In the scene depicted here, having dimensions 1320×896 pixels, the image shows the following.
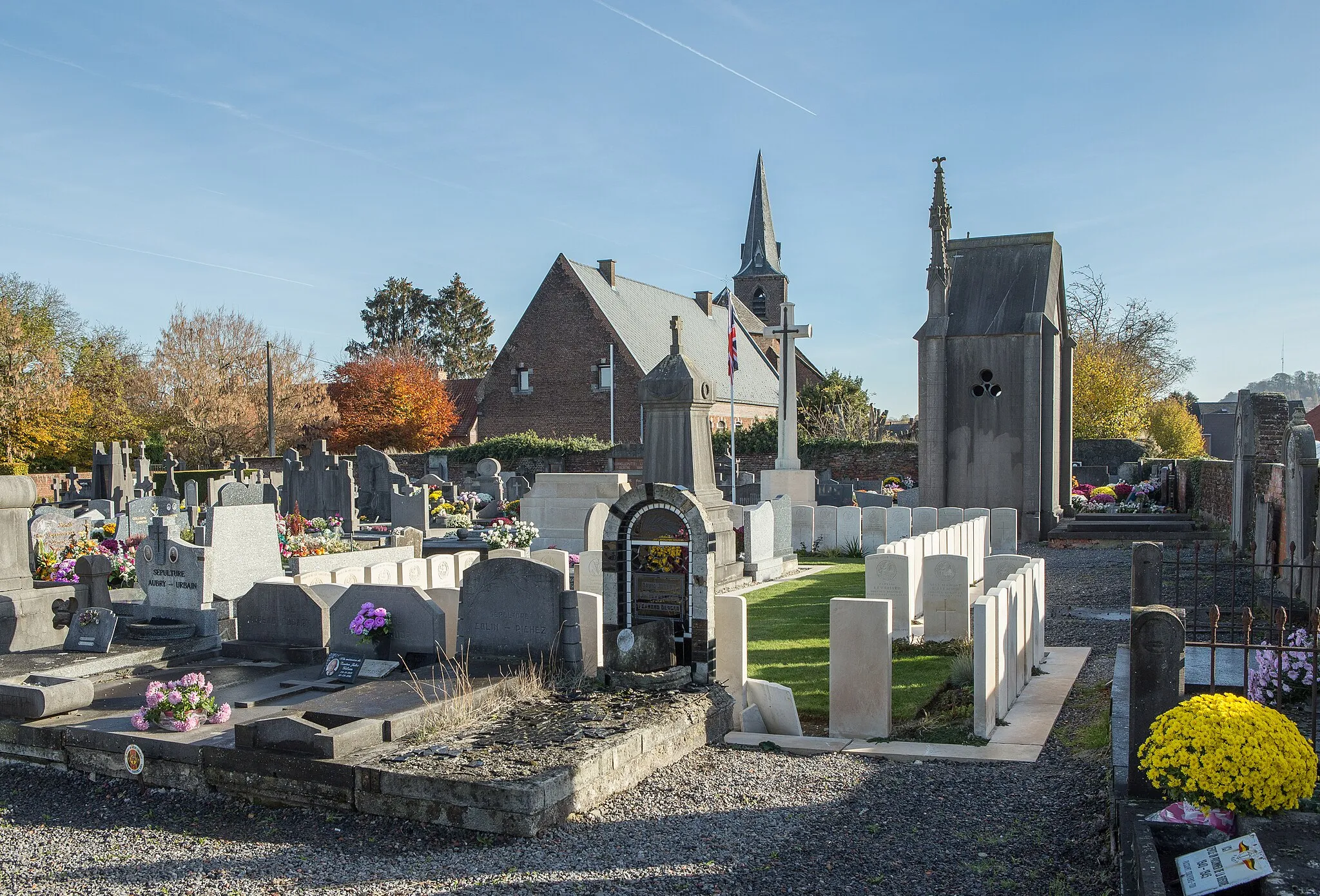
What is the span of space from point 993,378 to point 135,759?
20.2m

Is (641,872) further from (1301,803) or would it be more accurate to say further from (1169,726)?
(1301,803)

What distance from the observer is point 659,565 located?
834 centimetres

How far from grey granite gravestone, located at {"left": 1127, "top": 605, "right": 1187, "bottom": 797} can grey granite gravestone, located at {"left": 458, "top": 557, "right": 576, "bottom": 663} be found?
4.47 meters

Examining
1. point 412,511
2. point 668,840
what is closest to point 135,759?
point 668,840

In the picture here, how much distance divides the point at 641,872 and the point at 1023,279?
21488 millimetres

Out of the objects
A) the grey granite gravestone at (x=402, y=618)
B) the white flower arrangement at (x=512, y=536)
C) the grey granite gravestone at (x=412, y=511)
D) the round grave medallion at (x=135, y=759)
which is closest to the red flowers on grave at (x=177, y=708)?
the round grave medallion at (x=135, y=759)

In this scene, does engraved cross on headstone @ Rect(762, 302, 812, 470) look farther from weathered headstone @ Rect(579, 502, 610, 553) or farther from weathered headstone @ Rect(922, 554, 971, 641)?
weathered headstone @ Rect(922, 554, 971, 641)

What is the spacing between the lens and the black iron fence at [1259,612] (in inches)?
221

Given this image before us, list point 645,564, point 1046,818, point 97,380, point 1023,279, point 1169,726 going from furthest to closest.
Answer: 1. point 97,380
2. point 1023,279
3. point 645,564
4. point 1046,818
5. point 1169,726

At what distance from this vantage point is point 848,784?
6133 millimetres

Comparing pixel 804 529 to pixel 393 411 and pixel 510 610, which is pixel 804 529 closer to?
pixel 510 610

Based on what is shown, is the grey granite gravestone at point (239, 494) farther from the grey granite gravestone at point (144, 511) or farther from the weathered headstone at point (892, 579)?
the weathered headstone at point (892, 579)

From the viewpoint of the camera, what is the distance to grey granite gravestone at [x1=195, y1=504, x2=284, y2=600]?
415 inches

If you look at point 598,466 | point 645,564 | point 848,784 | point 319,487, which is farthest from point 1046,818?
point 598,466
